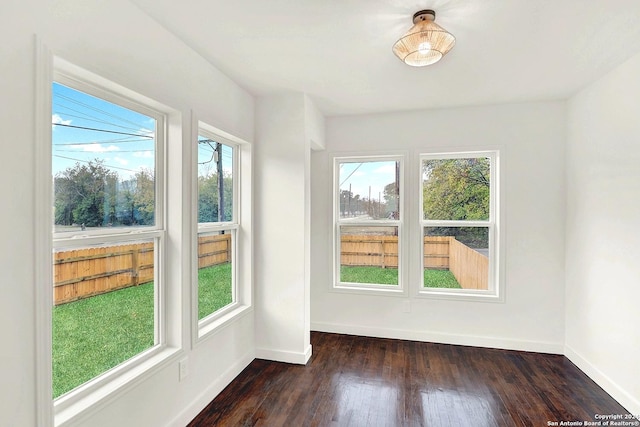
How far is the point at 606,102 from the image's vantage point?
264 centimetres

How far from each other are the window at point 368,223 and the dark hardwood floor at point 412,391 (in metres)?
0.86

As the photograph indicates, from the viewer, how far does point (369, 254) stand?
392 cm

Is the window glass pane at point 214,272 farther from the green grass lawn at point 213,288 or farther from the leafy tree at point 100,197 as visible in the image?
the leafy tree at point 100,197

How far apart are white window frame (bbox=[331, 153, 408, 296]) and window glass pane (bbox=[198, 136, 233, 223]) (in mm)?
1389

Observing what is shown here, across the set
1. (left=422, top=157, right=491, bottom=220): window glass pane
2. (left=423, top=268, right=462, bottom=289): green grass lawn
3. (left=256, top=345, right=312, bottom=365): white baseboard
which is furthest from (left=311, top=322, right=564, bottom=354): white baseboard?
(left=422, top=157, right=491, bottom=220): window glass pane

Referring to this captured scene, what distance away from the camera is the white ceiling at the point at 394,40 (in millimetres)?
1776

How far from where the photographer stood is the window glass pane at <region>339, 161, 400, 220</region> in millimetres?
3824

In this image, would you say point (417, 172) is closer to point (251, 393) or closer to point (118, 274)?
point (251, 393)

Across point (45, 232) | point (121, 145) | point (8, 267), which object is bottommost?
point (8, 267)

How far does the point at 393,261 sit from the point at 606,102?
2413 mm

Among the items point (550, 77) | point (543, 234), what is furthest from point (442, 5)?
point (543, 234)

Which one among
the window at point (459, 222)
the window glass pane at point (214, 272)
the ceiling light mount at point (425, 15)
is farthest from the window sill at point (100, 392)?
the window at point (459, 222)

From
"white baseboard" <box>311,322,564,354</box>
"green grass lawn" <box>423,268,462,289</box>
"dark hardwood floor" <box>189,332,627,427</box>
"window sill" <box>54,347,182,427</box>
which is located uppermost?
"green grass lawn" <box>423,268,462,289</box>

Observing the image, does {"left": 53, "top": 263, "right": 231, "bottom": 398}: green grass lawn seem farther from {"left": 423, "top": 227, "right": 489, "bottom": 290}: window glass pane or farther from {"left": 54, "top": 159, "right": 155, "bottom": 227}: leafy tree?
{"left": 423, "top": 227, "right": 489, "bottom": 290}: window glass pane
